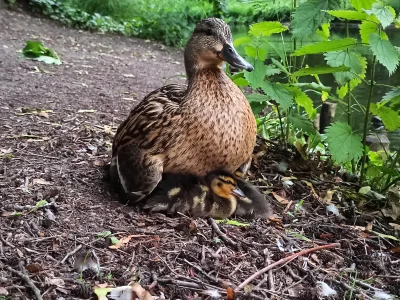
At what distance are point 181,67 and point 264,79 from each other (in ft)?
20.3

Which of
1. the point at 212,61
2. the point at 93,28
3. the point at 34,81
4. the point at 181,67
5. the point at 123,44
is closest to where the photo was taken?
the point at 212,61

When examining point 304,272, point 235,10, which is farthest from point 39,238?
point 235,10

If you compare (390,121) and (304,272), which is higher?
(390,121)

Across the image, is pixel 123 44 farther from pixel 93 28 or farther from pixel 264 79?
pixel 264 79

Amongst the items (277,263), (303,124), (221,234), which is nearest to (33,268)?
(221,234)

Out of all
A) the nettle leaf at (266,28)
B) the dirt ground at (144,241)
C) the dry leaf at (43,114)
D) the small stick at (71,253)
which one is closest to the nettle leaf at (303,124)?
the dirt ground at (144,241)

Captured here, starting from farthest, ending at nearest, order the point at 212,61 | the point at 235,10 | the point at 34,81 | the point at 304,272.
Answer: the point at 235,10 < the point at 34,81 < the point at 212,61 < the point at 304,272

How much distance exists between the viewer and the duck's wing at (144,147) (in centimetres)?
296

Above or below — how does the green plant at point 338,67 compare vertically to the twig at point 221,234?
above

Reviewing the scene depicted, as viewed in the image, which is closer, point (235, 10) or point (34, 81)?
point (34, 81)

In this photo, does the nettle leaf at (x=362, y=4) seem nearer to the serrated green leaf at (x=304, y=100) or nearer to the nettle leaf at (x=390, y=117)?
the nettle leaf at (x=390, y=117)

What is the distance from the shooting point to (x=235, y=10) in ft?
60.9

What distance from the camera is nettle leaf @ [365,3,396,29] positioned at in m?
2.87

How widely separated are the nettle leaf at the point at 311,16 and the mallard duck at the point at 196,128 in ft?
1.12
